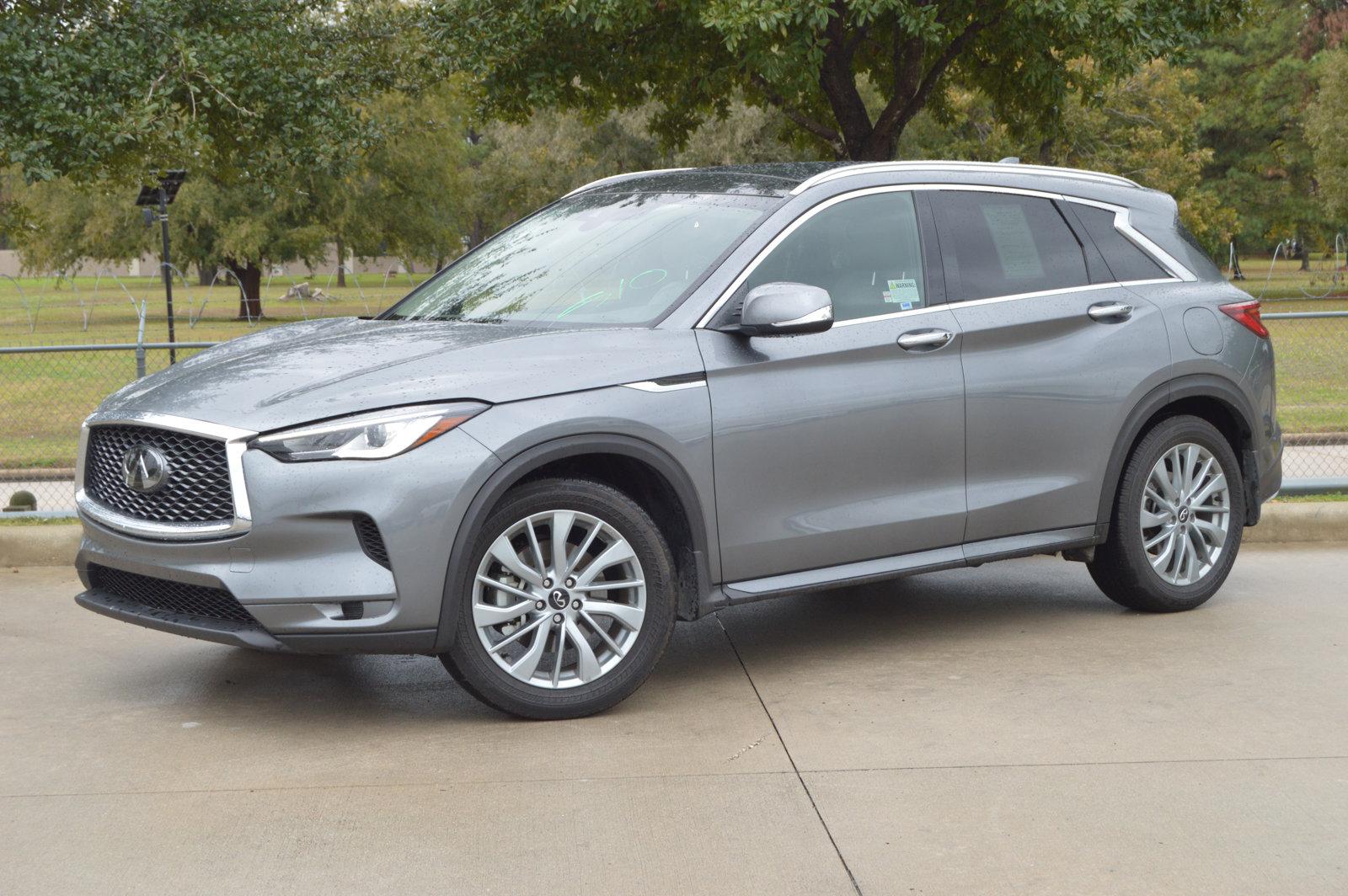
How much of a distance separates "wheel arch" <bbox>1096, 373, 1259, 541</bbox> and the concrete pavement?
590 millimetres

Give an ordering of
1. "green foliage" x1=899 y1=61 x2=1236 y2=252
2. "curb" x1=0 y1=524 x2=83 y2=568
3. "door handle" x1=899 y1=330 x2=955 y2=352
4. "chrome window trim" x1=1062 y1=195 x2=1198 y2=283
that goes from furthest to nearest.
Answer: "green foliage" x1=899 y1=61 x2=1236 y2=252 < "curb" x1=0 y1=524 x2=83 y2=568 < "chrome window trim" x1=1062 y1=195 x2=1198 y2=283 < "door handle" x1=899 y1=330 x2=955 y2=352

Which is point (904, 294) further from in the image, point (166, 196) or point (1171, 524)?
point (166, 196)

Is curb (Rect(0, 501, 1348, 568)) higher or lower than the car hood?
lower

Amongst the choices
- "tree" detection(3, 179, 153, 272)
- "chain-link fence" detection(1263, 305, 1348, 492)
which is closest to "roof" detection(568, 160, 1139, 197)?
"chain-link fence" detection(1263, 305, 1348, 492)

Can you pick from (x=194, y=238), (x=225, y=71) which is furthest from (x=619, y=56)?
(x=194, y=238)

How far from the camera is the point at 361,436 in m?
4.96

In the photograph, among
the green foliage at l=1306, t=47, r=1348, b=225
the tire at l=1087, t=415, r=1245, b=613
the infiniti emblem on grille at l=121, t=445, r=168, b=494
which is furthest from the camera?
the green foliage at l=1306, t=47, r=1348, b=225

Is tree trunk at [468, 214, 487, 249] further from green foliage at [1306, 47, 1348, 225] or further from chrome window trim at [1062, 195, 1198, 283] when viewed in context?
chrome window trim at [1062, 195, 1198, 283]

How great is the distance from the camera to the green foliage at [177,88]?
44.9 ft

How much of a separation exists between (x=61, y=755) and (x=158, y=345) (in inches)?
181

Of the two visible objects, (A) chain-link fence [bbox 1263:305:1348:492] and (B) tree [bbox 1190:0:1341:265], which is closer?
(A) chain-link fence [bbox 1263:305:1348:492]

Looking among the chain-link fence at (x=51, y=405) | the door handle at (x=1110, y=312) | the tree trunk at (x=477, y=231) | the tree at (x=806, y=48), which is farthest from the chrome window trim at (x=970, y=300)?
the tree trunk at (x=477, y=231)

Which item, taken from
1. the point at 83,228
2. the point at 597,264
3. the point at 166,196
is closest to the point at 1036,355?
the point at 597,264

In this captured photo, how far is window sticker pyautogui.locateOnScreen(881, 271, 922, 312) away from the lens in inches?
242
